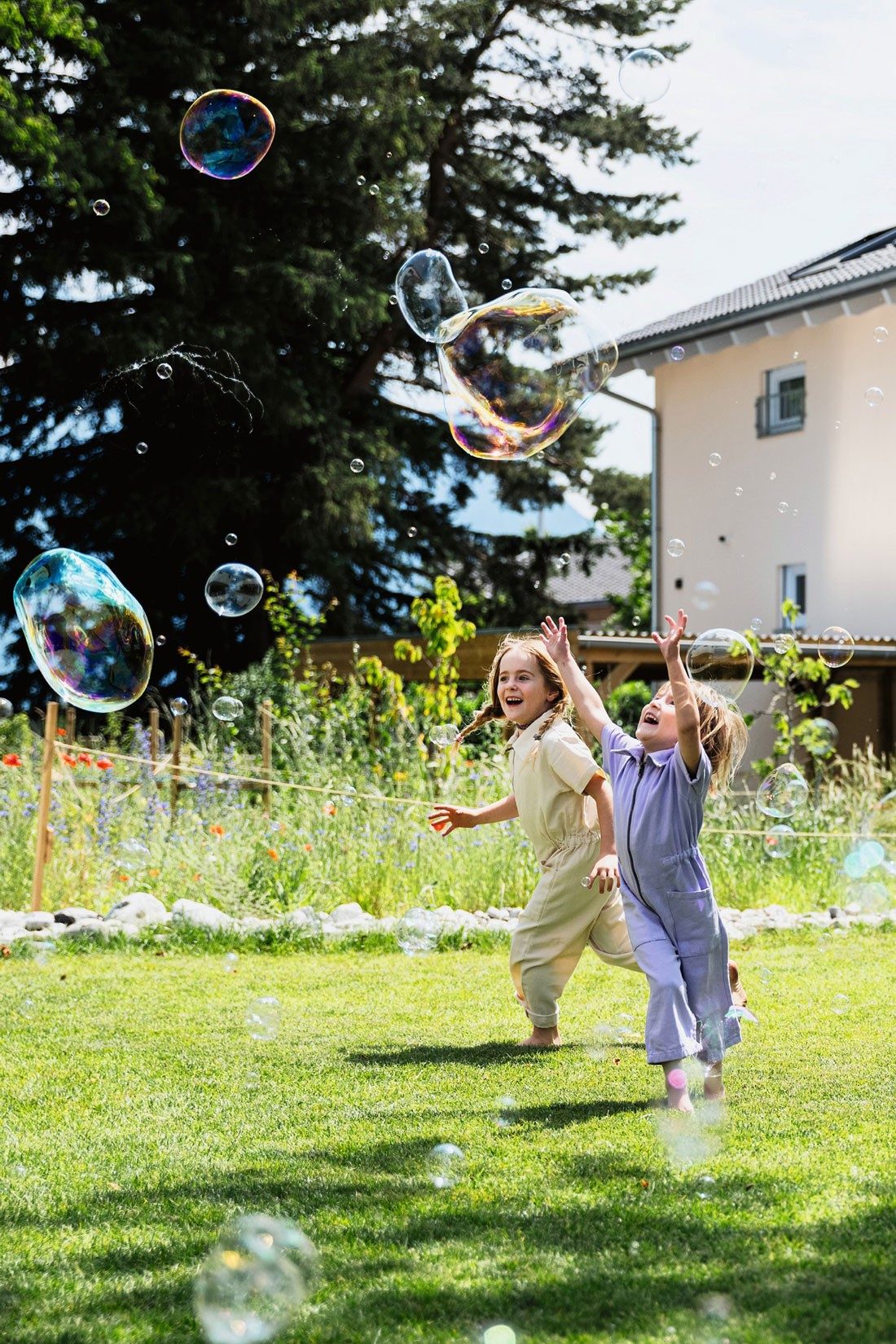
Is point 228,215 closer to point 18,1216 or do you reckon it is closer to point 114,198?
point 114,198

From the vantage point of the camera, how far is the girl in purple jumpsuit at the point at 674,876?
4082 mm

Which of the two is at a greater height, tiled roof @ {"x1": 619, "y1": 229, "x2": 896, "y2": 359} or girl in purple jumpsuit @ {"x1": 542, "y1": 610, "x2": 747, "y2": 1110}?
tiled roof @ {"x1": 619, "y1": 229, "x2": 896, "y2": 359}

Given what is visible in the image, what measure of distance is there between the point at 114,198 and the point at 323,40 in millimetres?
4380

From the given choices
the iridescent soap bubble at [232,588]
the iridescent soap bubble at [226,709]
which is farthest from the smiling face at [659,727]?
the iridescent soap bubble at [232,588]

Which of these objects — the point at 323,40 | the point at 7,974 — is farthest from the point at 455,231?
the point at 7,974

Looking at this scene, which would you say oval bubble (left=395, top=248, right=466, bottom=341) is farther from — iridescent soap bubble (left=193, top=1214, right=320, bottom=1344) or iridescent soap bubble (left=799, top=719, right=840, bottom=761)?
iridescent soap bubble (left=799, top=719, right=840, bottom=761)

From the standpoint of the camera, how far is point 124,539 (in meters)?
20.9

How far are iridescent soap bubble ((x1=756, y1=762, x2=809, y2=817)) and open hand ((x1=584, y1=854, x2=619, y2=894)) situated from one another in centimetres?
224

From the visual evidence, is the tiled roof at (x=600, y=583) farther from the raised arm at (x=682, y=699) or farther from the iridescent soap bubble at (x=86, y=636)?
the raised arm at (x=682, y=699)

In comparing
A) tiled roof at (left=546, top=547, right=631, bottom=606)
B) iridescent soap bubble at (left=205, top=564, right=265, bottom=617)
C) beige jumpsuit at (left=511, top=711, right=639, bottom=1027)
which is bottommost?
beige jumpsuit at (left=511, top=711, right=639, bottom=1027)

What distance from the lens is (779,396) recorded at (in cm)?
1911

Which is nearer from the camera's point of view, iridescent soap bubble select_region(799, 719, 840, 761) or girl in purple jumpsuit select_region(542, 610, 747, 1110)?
girl in purple jumpsuit select_region(542, 610, 747, 1110)

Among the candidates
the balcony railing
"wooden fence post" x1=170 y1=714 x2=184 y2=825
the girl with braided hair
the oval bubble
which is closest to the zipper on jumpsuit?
the girl with braided hair

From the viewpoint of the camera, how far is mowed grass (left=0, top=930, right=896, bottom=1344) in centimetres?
267
